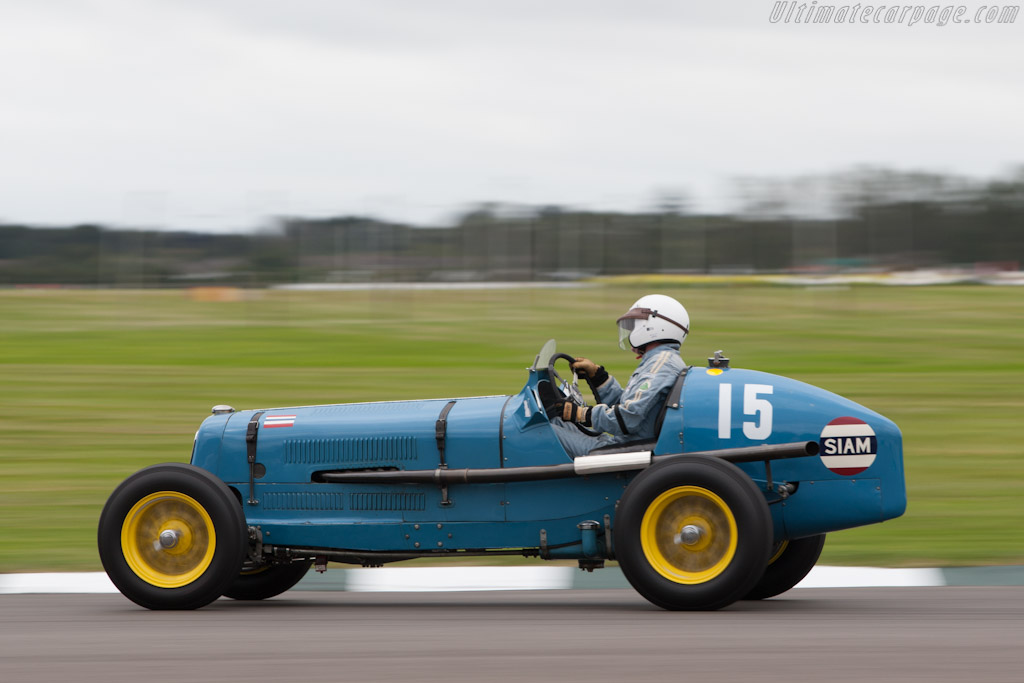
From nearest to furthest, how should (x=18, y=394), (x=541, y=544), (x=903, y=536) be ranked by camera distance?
(x=541, y=544)
(x=903, y=536)
(x=18, y=394)

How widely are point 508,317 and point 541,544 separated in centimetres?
1893

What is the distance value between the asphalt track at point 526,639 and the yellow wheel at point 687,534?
219 mm

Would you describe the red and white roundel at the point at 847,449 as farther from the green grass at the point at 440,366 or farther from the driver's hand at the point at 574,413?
the green grass at the point at 440,366

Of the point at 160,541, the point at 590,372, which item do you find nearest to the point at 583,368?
the point at 590,372

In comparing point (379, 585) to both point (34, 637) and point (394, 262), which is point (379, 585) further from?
point (394, 262)

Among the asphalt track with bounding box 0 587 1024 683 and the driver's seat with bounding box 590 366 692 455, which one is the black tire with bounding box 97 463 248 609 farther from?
the driver's seat with bounding box 590 366 692 455

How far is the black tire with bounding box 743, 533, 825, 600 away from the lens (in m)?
6.61

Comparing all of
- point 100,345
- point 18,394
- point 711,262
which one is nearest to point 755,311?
point 711,262

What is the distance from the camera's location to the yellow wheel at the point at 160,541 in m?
6.31

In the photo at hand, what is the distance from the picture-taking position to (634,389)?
632cm

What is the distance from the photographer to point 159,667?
4816 mm

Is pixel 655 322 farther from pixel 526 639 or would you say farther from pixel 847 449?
pixel 526 639

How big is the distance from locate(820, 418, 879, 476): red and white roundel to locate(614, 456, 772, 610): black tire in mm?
500

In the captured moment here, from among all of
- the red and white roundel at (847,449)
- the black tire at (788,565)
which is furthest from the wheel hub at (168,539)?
the red and white roundel at (847,449)
